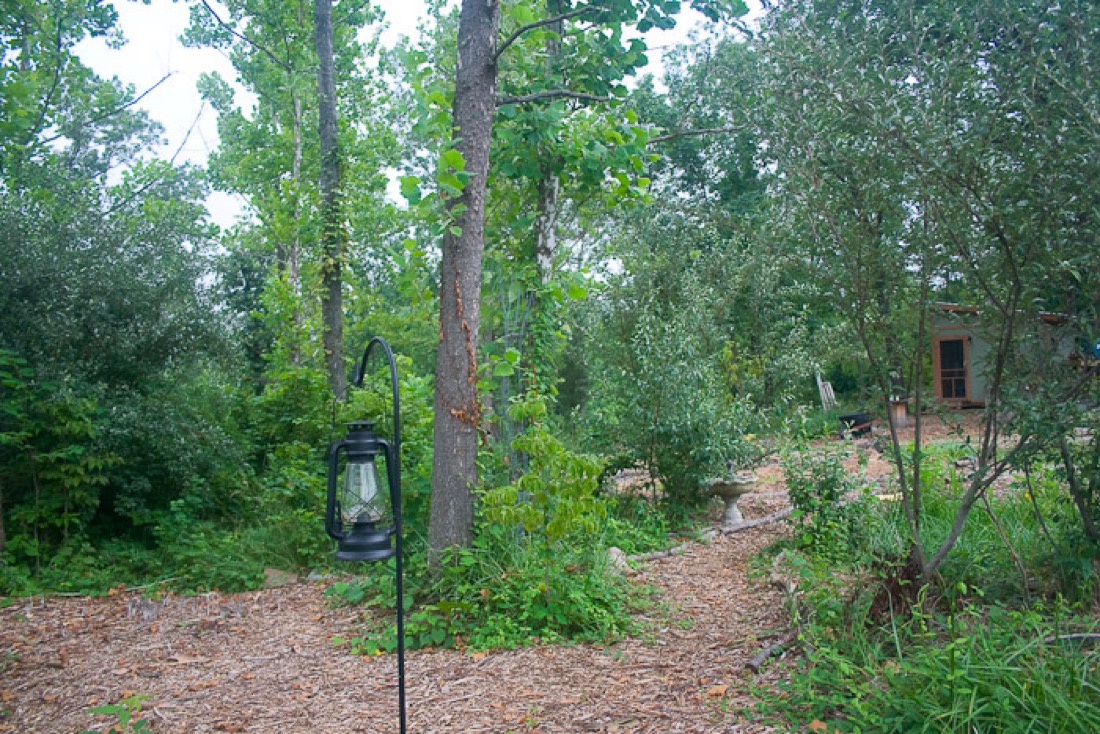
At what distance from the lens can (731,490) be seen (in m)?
7.30

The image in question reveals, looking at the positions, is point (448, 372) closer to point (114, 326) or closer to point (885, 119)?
point (885, 119)

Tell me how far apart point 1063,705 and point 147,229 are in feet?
24.4

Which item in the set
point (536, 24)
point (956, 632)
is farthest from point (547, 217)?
point (956, 632)

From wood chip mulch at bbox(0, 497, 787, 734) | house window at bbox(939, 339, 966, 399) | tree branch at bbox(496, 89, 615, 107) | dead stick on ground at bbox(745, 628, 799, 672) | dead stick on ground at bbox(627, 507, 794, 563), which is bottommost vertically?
wood chip mulch at bbox(0, 497, 787, 734)

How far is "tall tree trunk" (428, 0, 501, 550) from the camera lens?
4.82 meters

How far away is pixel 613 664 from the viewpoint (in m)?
4.01

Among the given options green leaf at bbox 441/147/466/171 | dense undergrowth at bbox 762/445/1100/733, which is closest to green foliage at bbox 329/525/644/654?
dense undergrowth at bbox 762/445/1100/733

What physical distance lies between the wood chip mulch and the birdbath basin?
6.21 feet

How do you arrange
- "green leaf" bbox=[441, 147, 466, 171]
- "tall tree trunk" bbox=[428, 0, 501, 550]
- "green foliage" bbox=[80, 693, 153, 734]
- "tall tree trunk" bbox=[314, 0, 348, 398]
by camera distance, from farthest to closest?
1. "tall tree trunk" bbox=[314, 0, 348, 398]
2. "tall tree trunk" bbox=[428, 0, 501, 550]
3. "green leaf" bbox=[441, 147, 466, 171]
4. "green foliage" bbox=[80, 693, 153, 734]

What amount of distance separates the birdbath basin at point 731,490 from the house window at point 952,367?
12796 millimetres

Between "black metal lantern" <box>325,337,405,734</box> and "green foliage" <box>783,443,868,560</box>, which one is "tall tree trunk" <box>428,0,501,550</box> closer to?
"black metal lantern" <box>325,337,405,734</box>

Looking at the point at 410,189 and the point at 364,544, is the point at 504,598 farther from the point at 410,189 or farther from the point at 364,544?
the point at 410,189

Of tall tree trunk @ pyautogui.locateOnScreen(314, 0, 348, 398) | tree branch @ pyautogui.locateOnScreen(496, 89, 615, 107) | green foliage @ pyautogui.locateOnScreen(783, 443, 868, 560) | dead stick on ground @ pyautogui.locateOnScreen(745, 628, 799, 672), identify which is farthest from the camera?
tall tree trunk @ pyautogui.locateOnScreen(314, 0, 348, 398)

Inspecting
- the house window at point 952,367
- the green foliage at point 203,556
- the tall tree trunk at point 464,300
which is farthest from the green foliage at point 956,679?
the house window at point 952,367
